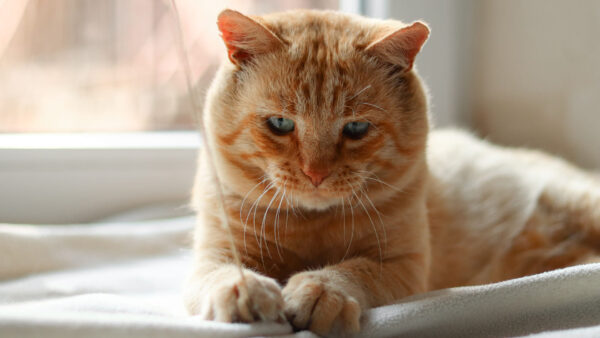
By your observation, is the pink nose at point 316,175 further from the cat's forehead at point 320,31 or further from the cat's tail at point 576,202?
the cat's tail at point 576,202

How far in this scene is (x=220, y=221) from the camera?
128 cm

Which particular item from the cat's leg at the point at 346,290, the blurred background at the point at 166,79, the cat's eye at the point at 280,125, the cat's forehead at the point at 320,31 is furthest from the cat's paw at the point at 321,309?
the blurred background at the point at 166,79

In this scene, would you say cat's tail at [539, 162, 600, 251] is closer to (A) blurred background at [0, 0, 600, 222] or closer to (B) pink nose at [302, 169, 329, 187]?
(A) blurred background at [0, 0, 600, 222]

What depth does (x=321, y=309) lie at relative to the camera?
0.94 metres

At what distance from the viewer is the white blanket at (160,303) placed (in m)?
0.81

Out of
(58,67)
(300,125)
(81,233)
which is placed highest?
(300,125)

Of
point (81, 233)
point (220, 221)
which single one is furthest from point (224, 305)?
point (81, 233)

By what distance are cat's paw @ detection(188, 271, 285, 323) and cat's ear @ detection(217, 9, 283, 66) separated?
0.53m

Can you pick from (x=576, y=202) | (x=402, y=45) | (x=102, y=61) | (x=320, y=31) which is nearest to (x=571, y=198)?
(x=576, y=202)

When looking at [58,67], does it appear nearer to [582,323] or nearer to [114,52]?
[114,52]

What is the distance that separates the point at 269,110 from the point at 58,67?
3.81 feet

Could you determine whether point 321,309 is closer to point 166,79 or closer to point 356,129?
point 356,129

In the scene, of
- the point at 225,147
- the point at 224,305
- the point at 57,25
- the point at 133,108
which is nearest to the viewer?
the point at 224,305

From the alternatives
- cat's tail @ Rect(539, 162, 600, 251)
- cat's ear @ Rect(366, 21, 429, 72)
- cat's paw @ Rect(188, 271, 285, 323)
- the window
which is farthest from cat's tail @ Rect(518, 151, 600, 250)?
cat's paw @ Rect(188, 271, 285, 323)
